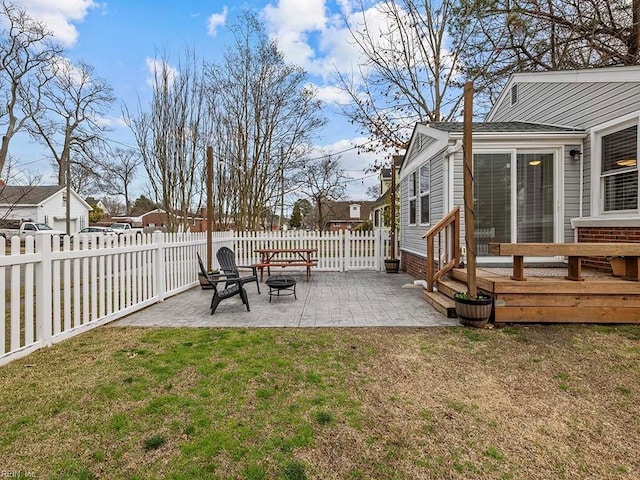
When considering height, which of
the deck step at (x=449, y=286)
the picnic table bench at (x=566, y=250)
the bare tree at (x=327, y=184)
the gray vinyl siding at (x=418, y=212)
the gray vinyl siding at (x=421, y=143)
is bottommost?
the deck step at (x=449, y=286)

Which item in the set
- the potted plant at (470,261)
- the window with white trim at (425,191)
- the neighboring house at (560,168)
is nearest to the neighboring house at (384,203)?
the window with white trim at (425,191)

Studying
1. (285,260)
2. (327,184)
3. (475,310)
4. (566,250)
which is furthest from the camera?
(327,184)

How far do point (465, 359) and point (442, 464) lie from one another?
169 centimetres

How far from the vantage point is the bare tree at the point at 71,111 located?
779 inches

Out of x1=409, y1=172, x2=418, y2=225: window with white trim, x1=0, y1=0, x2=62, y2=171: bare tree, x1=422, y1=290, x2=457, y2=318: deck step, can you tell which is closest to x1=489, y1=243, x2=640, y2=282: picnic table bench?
x1=422, y1=290, x2=457, y2=318: deck step

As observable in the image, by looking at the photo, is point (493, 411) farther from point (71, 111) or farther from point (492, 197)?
point (71, 111)

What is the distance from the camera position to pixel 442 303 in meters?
5.17

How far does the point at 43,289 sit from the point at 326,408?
328cm

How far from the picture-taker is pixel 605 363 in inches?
131

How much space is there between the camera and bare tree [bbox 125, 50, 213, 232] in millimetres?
9578

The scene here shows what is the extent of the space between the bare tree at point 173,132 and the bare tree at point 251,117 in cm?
106

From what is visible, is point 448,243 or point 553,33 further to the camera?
point 553,33

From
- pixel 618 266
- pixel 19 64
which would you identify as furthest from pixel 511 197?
pixel 19 64

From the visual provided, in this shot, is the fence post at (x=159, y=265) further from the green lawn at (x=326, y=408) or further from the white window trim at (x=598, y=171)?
the white window trim at (x=598, y=171)
